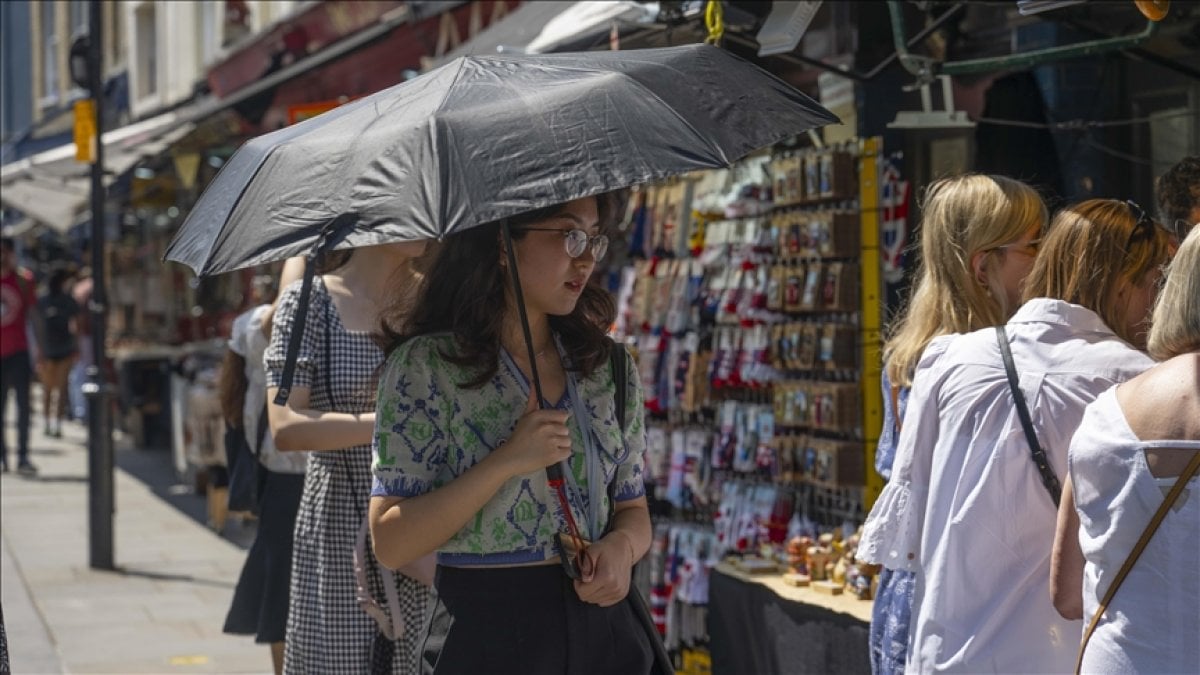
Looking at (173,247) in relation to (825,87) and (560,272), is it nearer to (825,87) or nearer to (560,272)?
(560,272)

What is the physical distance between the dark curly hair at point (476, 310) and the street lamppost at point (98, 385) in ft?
24.0

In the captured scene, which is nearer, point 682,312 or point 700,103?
point 700,103

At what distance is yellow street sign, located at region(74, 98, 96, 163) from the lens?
35.4 ft

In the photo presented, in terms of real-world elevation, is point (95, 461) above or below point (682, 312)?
below

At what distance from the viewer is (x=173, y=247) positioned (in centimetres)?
361

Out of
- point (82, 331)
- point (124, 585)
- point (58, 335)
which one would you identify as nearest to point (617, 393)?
point (124, 585)

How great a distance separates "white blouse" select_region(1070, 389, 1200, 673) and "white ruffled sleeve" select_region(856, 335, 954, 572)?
0.71 metres

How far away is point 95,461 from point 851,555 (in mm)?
5995

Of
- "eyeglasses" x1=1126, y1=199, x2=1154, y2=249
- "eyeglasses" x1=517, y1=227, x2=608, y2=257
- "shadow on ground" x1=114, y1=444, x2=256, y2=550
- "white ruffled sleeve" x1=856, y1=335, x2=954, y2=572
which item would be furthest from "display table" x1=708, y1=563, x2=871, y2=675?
"shadow on ground" x1=114, y1=444, x2=256, y2=550

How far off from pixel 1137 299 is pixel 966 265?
1.64 ft

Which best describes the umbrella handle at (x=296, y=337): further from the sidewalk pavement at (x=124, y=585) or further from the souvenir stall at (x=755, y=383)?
the sidewalk pavement at (x=124, y=585)

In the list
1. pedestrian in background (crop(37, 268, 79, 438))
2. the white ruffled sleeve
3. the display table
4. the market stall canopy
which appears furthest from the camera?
pedestrian in background (crop(37, 268, 79, 438))

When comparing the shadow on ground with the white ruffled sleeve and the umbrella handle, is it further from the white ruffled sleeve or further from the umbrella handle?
the white ruffled sleeve

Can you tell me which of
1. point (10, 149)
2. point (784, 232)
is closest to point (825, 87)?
point (784, 232)
